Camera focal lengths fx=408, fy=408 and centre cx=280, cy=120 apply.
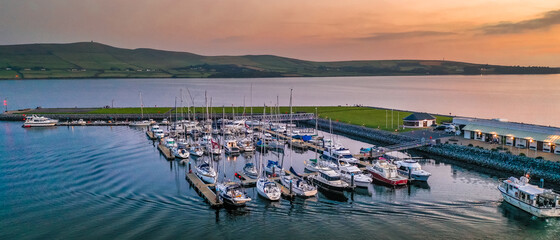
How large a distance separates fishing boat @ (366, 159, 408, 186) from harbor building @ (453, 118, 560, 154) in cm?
1726

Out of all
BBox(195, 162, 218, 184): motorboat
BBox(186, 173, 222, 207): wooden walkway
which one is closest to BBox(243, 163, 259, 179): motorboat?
BBox(195, 162, 218, 184): motorboat

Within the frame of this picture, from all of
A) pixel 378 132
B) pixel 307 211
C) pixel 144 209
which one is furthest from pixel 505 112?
pixel 144 209

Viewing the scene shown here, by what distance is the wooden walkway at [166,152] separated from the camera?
45.9 metres

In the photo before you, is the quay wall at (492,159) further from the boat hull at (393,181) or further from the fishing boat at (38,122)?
the fishing boat at (38,122)

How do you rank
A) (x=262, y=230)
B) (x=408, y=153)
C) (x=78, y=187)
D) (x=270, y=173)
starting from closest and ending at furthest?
(x=262, y=230) → (x=78, y=187) → (x=270, y=173) → (x=408, y=153)

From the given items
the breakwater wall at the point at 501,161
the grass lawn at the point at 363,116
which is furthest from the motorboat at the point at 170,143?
the breakwater wall at the point at 501,161

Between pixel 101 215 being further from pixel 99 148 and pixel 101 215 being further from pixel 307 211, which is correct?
pixel 99 148

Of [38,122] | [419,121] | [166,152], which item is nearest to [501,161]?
[419,121]

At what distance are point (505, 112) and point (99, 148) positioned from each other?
99.1 metres

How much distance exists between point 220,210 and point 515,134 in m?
34.4

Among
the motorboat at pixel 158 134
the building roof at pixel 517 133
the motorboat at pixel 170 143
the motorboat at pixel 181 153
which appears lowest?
the motorboat at pixel 181 153

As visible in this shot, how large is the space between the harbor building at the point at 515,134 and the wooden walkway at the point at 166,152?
1413 inches

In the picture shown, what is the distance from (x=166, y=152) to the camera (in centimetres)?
4812

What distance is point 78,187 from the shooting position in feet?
114
